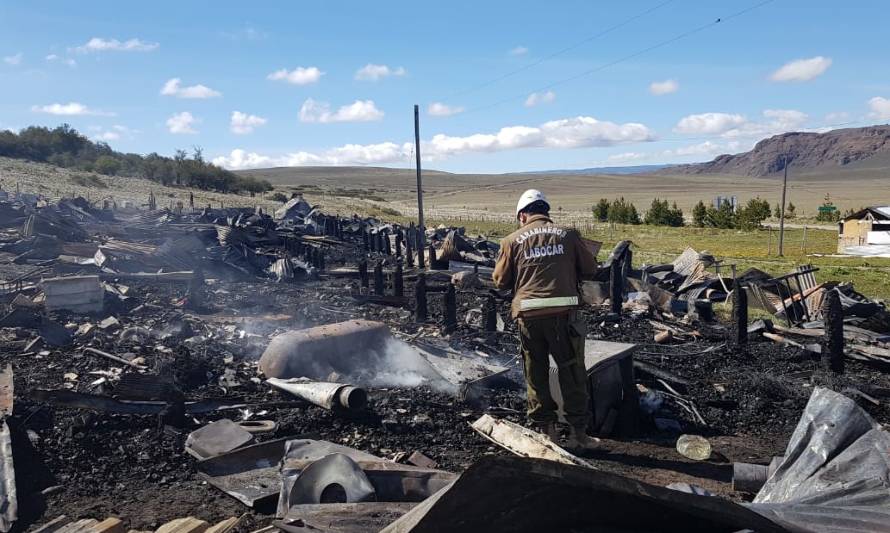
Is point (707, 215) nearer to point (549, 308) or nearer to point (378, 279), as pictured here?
point (378, 279)

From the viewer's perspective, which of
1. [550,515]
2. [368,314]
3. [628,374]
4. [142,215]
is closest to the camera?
[550,515]

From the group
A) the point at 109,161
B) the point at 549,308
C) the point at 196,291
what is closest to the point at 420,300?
the point at 196,291

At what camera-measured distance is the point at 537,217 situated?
202 inches

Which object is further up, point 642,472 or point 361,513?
point 361,513

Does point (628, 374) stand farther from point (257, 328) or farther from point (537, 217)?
point (257, 328)

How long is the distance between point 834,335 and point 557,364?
4.38 meters

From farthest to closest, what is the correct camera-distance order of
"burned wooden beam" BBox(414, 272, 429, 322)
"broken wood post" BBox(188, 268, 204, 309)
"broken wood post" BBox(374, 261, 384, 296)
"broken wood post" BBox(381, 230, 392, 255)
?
1. "broken wood post" BBox(381, 230, 392, 255)
2. "broken wood post" BBox(374, 261, 384, 296)
3. "broken wood post" BBox(188, 268, 204, 309)
4. "burned wooden beam" BBox(414, 272, 429, 322)

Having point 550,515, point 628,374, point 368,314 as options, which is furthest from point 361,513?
point 368,314

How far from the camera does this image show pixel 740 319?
8930 millimetres

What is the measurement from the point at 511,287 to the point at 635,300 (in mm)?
7167

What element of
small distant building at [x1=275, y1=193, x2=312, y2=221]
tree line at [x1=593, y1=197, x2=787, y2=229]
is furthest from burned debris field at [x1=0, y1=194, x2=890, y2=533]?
tree line at [x1=593, y1=197, x2=787, y2=229]

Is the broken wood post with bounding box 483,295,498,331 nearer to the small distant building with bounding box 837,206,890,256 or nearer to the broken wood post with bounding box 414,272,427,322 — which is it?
the broken wood post with bounding box 414,272,427,322

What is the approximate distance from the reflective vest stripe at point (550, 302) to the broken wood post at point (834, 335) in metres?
4.25

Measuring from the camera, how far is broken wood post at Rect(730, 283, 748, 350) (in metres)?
8.82
